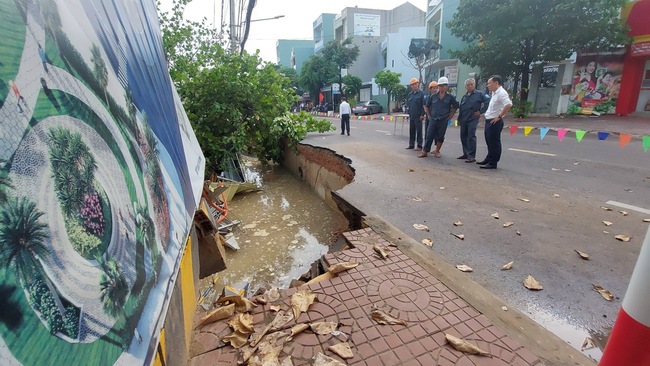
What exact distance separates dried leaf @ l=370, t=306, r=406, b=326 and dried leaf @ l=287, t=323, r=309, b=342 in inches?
17.0

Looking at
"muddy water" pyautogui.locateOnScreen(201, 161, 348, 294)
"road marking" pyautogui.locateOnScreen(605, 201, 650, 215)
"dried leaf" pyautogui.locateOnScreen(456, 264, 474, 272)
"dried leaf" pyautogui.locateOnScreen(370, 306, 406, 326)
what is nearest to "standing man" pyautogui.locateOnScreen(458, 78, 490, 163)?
"road marking" pyautogui.locateOnScreen(605, 201, 650, 215)

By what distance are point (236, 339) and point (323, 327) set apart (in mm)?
515

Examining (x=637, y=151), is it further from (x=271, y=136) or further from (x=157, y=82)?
(x=157, y=82)

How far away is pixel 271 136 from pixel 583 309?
8.07 meters

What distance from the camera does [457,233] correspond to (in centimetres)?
349

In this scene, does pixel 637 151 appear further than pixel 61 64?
Yes

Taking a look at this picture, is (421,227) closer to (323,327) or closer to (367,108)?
(323,327)

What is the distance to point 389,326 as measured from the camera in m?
2.07

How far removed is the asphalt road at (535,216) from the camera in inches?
95.7

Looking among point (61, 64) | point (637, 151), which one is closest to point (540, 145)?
point (637, 151)

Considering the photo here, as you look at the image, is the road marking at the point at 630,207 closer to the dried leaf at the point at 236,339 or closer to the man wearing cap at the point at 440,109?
the man wearing cap at the point at 440,109

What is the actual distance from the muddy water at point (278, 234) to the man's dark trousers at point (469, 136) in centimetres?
303

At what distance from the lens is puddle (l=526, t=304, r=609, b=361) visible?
199 cm

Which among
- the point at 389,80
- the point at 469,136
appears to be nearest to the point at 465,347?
the point at 469,136
